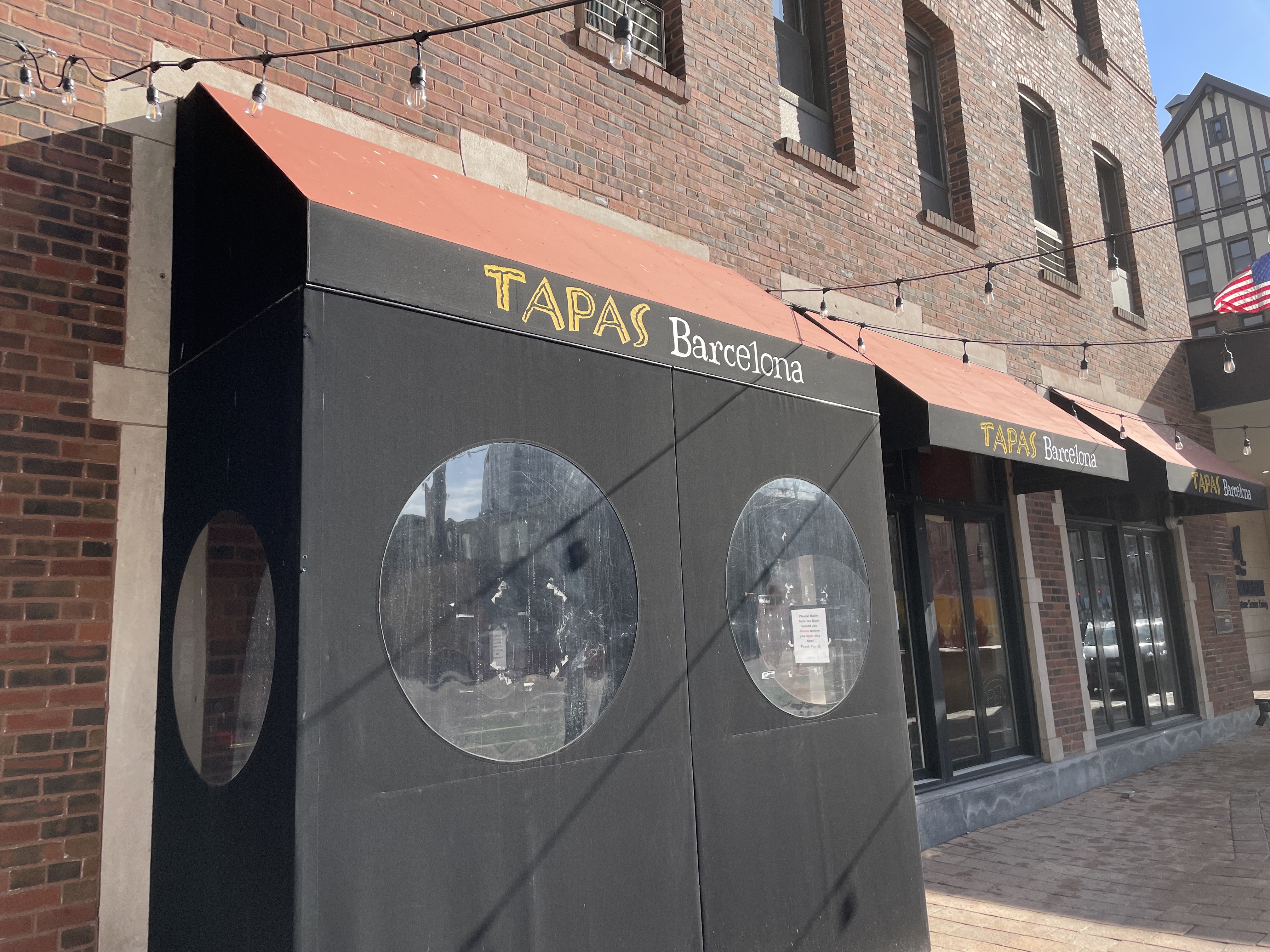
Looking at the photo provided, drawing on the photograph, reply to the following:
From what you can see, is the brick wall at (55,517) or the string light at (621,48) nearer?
the brick wall at (55,517)

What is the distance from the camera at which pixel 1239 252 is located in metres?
31.2

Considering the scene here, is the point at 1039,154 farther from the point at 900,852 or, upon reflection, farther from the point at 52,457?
the point at 52,457

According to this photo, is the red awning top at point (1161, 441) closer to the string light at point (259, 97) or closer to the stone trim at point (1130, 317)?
the stone trim at point (1130, 317)

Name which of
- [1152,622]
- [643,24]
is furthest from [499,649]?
[1152,622]

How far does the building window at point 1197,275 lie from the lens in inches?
1260

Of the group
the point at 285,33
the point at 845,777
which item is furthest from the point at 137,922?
the point at 285,33

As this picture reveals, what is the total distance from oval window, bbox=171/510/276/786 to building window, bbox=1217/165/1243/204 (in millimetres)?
36179

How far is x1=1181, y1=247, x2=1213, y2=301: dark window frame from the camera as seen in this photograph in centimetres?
3186

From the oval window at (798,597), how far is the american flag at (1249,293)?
24.4ft

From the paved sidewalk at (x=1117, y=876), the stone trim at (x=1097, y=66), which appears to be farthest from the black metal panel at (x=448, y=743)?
the stone trim at (x=1097, y=66)

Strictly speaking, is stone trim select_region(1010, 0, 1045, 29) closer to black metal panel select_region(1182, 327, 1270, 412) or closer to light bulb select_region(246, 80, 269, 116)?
black metal panel select_region(1182, 327, 1270, 412)

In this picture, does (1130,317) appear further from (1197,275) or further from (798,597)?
(1197,275)

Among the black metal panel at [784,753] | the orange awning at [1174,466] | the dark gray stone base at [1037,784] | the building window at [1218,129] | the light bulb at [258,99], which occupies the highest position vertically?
the building window at [1218,129]

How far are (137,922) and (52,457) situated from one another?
1.74 metres
